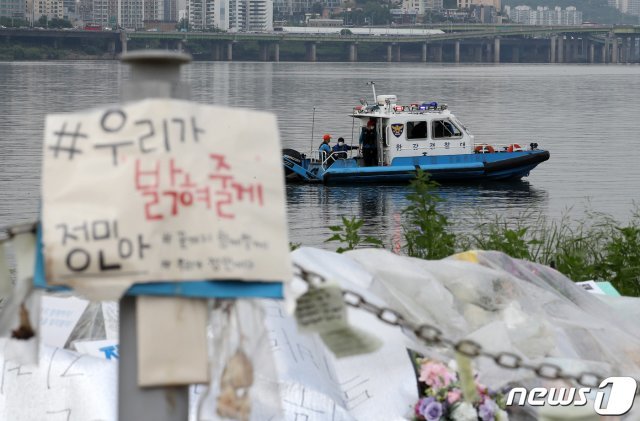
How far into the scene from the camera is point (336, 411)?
4742mm

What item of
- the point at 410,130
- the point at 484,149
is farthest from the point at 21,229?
the point at 484,149

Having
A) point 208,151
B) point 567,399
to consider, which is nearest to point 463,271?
point 567,399

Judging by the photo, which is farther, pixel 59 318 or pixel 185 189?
pixel 59 318

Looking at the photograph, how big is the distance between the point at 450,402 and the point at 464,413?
68 mm

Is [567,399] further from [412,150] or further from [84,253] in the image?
[412,150]

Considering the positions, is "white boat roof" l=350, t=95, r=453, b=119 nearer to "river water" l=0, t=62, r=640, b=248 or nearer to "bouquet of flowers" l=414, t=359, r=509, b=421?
"river water" l=0, t=62, r=640, b=248

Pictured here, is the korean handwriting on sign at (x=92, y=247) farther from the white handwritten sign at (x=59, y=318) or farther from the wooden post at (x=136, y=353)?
the white handwritten sign at (x=59, y=318)

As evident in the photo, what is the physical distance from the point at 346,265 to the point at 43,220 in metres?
3.01

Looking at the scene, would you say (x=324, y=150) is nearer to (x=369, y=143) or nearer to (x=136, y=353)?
(x=369, y=143)

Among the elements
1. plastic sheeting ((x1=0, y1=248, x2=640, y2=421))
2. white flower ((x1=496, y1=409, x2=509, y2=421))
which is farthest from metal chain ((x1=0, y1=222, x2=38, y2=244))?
white flower ((x1=496, y1=409, x2=509, y2=421))

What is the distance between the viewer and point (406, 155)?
27.0m

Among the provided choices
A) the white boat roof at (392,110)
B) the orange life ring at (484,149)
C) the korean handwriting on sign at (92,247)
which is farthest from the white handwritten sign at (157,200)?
the orange life ring at (484,149)

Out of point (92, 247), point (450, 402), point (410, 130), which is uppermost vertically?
point (92, 247)

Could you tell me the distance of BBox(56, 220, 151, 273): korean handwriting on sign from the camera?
8.83 ft
